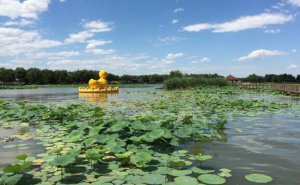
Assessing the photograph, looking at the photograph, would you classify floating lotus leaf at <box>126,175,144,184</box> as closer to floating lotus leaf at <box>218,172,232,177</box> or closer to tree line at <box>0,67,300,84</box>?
floating lotus leaf at <box>218,172,232,177</box>

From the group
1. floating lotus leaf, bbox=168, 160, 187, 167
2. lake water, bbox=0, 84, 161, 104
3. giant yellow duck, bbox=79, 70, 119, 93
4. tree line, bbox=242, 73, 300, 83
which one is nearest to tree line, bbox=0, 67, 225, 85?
tree line, bbox=242, 73, 300, 83

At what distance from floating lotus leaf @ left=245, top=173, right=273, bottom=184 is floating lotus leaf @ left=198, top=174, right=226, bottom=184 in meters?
0.33

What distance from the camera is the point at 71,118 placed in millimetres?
8016

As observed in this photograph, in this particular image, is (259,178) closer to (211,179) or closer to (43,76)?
(211,179)

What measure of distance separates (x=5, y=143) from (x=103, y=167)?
8.87 ft

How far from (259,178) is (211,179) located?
0.58 metres

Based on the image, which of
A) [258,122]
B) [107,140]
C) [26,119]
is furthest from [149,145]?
[26,119]

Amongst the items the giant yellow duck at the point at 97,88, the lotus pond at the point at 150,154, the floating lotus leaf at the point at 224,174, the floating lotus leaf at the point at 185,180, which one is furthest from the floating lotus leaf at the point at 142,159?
the giant yellow duck at the point at 97,88

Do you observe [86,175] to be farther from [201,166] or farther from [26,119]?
[26,119]

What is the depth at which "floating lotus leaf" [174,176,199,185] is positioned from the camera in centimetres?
345

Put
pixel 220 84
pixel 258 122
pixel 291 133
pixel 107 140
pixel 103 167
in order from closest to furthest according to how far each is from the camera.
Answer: pixel 103 167, pixel 107 140, pixel 291 133, pixel 258 122, pixel 220 84

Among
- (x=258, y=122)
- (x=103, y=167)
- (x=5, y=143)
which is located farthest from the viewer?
(x=258, y=122)

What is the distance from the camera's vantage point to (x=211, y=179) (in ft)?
11.9

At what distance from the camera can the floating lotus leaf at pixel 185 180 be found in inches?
136
